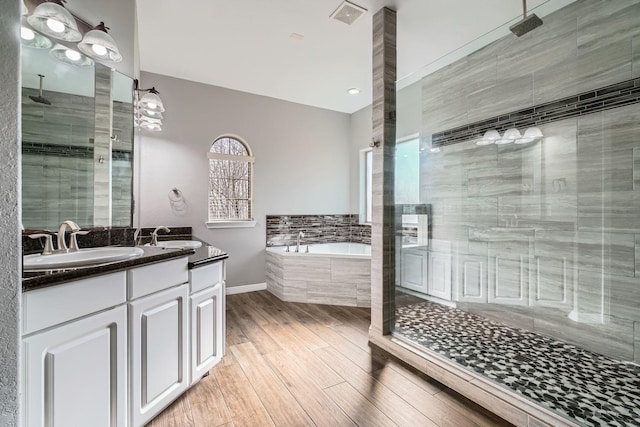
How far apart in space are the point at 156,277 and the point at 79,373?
486mm

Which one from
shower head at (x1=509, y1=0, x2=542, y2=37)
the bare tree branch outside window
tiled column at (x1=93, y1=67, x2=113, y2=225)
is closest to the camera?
shower head at (x1=509, y1=0, x2=542, y2=37)

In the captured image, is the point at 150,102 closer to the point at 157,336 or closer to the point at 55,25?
the point at 55,25

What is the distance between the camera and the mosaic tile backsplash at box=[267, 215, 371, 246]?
429 cm

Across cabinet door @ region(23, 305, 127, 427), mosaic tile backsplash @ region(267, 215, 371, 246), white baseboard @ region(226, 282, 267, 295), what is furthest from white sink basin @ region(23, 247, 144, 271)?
mosaic tile backsplash @ region(267, 215, 371, 246)

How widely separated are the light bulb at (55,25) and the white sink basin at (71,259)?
3.96 ft

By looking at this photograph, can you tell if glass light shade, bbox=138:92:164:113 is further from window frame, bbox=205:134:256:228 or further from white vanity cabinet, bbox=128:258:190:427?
white vanity cabinet, bbox=128:258:190:427

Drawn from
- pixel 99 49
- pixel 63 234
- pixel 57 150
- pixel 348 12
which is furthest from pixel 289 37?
pixel 63 234

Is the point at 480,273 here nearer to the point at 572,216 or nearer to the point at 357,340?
the point at 572,216

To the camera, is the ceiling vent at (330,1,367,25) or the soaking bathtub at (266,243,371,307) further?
the soaking bathtub at (266,243,371,307)

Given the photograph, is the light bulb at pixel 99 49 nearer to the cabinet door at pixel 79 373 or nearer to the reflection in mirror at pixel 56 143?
the reflection in mirror at pixel 56 143

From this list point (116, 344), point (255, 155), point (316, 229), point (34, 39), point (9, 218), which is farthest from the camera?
point (316, 229)

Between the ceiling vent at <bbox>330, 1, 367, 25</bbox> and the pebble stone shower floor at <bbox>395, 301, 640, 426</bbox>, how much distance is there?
2.57m

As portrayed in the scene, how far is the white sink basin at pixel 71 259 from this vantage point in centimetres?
117

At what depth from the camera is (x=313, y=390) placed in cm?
185
